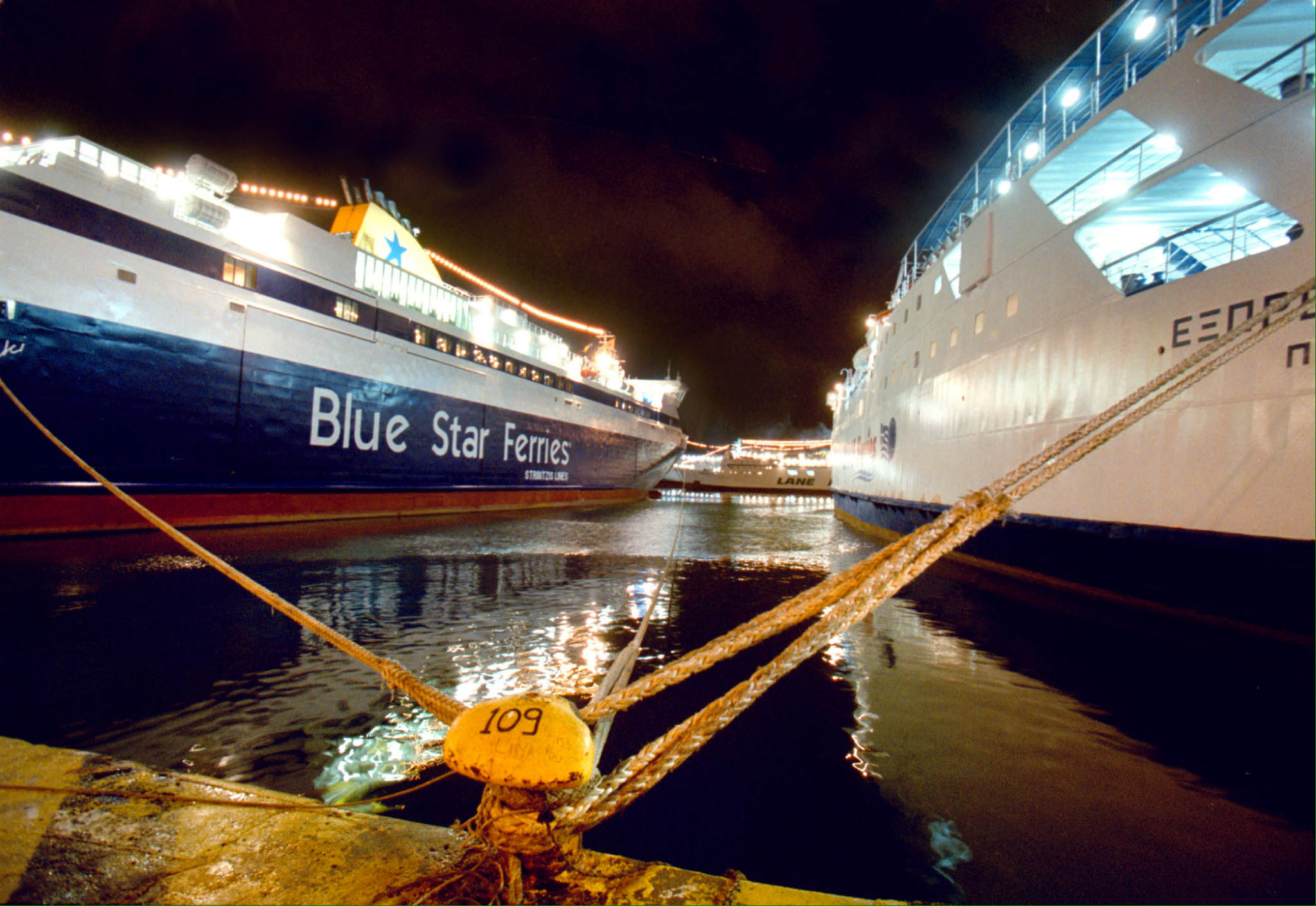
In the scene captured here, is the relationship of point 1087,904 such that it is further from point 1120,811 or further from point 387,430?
point 387,430

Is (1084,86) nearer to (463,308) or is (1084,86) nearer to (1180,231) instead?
(1180,231)

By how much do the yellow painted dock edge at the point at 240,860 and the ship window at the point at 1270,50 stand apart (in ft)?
29.4

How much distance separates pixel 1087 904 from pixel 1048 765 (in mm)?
1262

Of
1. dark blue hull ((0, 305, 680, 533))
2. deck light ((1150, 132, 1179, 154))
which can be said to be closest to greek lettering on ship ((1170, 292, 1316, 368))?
deck light ((1150, 132, 1179, 154))

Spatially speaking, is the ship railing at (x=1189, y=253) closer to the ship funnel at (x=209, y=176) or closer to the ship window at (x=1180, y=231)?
the ship window at (x=1180, y=231)

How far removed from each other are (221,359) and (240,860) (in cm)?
1422

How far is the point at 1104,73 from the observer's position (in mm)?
9086

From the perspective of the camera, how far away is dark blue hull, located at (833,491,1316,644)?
5.44 m

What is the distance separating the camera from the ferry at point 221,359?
10266mm

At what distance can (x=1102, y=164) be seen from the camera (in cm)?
915

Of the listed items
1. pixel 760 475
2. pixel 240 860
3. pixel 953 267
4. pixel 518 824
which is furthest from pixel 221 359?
pixel 760 475

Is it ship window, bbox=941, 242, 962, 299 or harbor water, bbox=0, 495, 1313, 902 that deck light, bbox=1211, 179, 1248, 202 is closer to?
harbor water, bbox=0, 495, 1313, 902

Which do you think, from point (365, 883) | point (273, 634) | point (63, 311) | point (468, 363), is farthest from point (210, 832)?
point (468, 363)

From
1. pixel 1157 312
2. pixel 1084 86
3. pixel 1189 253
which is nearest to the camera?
pixel 1157 312
